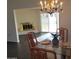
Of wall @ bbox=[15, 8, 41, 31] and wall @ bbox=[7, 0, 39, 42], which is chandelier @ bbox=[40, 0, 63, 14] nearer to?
wall @ bbox=[7, 0, 39, 42]

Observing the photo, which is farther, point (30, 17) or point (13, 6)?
point (30, 17)

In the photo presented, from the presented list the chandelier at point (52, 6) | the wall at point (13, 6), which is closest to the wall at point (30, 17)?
the wall at point (13, 6)

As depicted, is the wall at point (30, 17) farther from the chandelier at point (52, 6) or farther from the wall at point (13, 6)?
the chandelier at point (52, 6)

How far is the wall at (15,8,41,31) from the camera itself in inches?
426

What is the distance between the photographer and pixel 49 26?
11344 millimetres

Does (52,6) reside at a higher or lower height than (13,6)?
lower

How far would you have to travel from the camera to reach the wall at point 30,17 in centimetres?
1083

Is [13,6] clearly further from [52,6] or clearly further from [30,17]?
[52,6]

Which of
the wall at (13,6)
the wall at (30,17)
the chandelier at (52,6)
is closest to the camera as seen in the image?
the chandelier at (52,6)

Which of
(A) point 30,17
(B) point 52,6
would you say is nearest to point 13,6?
(A) point 30,17

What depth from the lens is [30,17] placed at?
446 inches
